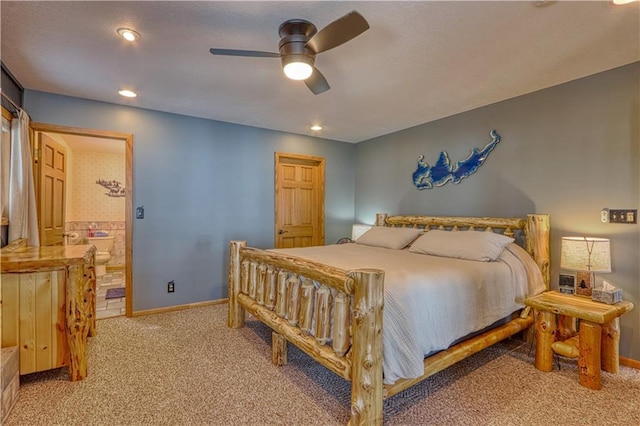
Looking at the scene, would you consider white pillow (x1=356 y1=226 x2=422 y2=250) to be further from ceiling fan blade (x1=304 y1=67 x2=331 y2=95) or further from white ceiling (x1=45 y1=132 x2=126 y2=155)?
white ceiling (x1=45 y1=132 x2=126 y2=155)

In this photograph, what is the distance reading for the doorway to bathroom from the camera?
330cm

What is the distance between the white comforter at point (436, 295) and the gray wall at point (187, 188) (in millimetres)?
1497

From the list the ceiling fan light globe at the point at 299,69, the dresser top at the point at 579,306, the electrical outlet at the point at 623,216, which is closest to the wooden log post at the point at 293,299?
the ceiling fan light globe at the point at 299,69

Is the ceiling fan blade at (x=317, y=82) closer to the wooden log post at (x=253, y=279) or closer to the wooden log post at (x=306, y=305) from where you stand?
the wooden log post at (x=306, y=305)

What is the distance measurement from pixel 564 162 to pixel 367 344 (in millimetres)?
2559

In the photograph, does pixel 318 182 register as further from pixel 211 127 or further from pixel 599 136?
pixel 599 136

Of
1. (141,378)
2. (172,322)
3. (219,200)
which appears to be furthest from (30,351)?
(219,200)

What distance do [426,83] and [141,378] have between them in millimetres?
3292

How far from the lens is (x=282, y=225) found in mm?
4594

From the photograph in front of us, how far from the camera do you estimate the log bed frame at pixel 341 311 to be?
1597 millimetres

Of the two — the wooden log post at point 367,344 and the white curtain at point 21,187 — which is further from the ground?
the white curtain at point 21,187

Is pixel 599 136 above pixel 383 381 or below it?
above

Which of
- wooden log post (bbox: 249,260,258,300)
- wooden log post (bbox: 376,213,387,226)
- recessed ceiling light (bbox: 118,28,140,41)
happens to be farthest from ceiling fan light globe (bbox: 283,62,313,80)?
wooden log post (bbox: 376,213,387,226)

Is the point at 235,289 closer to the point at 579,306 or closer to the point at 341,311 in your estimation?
the point at 341,311
